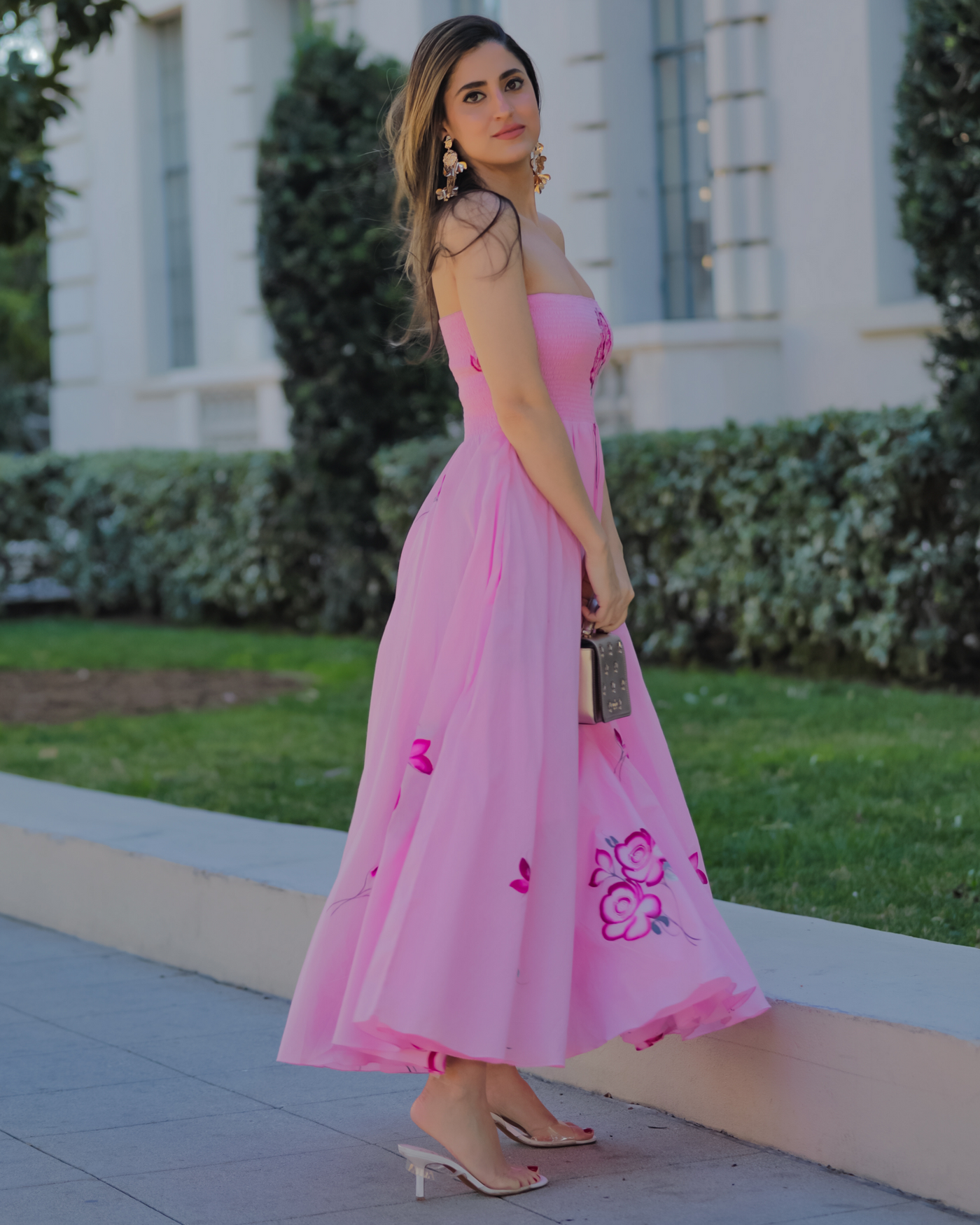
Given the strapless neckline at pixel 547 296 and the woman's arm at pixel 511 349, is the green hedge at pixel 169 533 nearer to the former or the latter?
the strapless neckline at pixel 547 296

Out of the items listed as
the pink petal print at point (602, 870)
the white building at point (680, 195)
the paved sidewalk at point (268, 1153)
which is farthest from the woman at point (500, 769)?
the white building at point (680, 195)

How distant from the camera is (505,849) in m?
2.78

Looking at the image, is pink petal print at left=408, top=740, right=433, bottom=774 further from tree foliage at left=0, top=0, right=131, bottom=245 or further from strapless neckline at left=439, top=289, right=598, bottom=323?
tree foliage at left=0, top=0, right=131, bottom=245

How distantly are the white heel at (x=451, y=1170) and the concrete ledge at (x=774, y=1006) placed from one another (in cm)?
47

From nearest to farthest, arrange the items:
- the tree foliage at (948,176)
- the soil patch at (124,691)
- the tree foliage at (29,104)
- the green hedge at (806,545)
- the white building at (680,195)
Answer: the tree foliage at (948,176), the green hedge at (806,545), the tree foliage at (29,104), the soil patch at (124,691), the white building at (680,195)

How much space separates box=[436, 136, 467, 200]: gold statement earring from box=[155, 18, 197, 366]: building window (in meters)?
13.7

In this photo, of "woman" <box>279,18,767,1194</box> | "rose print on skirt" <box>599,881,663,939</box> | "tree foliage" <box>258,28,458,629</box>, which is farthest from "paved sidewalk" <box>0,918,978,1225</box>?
"tree foliage" <box>258,28,458,629</box>

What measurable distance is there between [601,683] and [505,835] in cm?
34

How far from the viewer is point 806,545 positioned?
8461 millimetres

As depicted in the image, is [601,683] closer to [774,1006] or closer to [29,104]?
[774,1006]

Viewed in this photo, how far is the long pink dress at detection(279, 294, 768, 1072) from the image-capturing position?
2734mm

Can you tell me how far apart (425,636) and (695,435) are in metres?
6.30

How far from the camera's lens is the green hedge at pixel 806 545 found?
7879mm

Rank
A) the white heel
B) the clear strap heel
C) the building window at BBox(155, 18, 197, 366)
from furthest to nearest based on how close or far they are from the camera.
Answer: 1. the building window at BBox(155, 18, 197, 366)
2. the clear strap heel
3. the white heel
